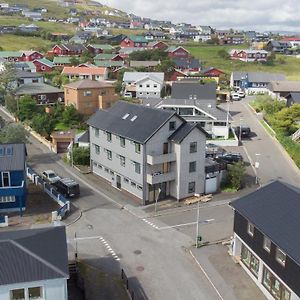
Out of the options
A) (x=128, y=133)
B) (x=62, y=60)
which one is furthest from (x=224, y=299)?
(x=62, y=60)

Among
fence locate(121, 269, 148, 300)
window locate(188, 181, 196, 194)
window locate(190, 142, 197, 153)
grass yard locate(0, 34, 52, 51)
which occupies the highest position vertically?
grass yard locate(0, 34, 52, 51)

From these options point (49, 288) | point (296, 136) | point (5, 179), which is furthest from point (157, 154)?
point (296, 136)

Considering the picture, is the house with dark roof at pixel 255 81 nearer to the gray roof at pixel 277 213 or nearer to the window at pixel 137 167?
the window at pixel 137 167

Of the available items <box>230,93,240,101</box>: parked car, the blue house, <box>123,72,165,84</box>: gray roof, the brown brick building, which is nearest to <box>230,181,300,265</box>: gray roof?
the blue house

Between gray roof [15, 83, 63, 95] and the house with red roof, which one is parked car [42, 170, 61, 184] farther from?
the house with red roof

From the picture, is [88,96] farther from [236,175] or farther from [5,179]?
[5,179]

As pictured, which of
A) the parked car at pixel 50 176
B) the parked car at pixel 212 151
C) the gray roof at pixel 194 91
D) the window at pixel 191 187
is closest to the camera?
the window at pixel 191 187

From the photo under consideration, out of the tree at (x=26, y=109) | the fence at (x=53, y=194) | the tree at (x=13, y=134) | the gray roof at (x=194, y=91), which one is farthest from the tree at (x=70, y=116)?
the fence at (x=53, y=194)
